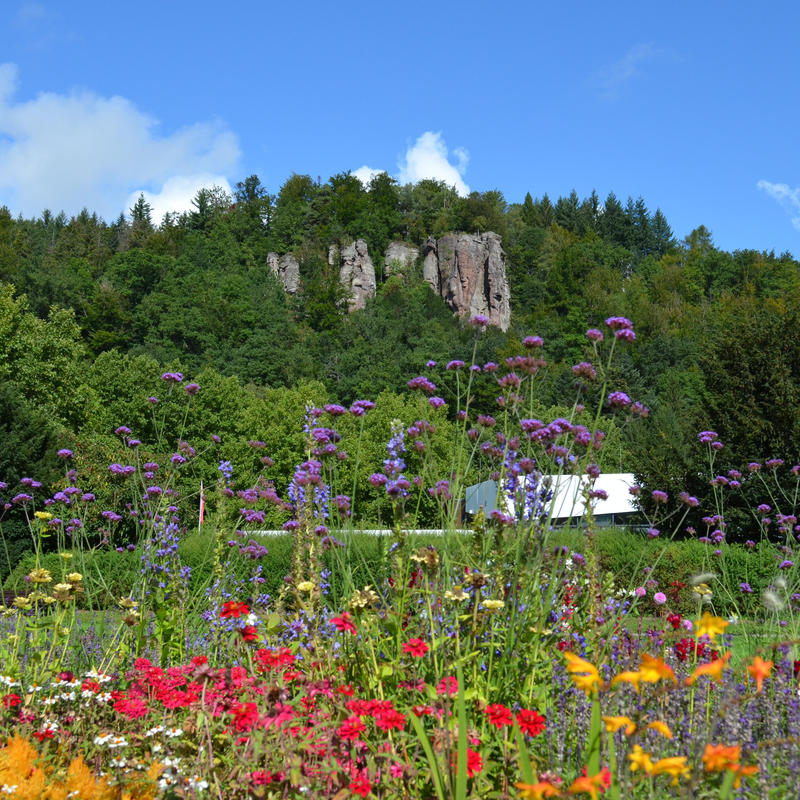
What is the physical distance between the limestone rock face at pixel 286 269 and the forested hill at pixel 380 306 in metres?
0.94

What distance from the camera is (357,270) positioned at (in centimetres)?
7075

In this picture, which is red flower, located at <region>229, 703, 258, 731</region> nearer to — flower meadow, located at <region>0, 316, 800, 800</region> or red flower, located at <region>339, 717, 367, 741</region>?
flower meadow, located at <region>0, 316, 800, 800</region>

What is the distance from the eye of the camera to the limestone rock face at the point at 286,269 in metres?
68.8

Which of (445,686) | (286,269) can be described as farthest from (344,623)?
(286,269)

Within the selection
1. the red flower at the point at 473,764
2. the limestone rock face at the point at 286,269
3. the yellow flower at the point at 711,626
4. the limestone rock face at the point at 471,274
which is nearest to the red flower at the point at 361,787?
the red flower at the point at 473,764

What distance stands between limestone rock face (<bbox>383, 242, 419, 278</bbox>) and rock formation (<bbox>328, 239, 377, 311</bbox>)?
74.8 inches

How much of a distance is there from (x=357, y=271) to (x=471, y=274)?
1129cm

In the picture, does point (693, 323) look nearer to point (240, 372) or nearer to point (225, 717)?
point (240, 372)

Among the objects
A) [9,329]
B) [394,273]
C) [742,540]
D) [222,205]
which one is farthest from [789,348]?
[222,205]

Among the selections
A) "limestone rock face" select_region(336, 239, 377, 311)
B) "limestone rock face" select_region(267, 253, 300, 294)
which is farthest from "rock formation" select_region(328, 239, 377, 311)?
"limestone rock face" select_region(267, 253, 300, 294)

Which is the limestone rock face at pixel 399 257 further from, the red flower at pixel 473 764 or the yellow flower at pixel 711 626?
the yellow flower at pixel 711 626

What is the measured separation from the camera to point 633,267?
7681 centimetres

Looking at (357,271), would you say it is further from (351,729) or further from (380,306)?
(351,729)

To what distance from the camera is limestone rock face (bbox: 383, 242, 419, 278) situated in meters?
73.0
